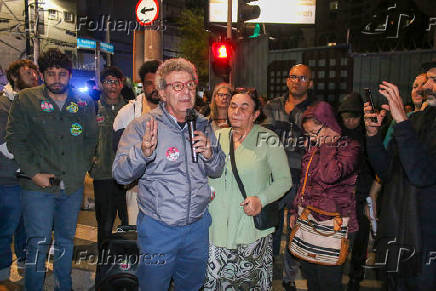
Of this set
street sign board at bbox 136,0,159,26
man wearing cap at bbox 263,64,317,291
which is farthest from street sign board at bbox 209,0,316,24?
man wearing cap at bbox 263,64,317,291

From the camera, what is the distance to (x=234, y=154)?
319 centimetres

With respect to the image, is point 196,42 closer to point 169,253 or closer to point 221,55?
point 221,55

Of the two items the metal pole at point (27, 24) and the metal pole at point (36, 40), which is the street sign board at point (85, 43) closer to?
the metal pole at point (36, 40)

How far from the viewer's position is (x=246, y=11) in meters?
8.18

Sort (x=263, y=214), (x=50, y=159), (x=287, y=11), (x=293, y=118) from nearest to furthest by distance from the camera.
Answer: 1. (x=263, y=214)
2. (x=50, y=159)
3. (x=293, y=118)
4. (x=287, y=11)

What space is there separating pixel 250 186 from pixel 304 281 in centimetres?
215

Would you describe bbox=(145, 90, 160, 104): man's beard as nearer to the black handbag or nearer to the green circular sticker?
the green circular sticker

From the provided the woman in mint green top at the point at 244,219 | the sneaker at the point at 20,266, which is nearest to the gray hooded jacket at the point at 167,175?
the woman in mint green top at the point at 244,219

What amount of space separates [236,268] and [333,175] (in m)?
1.18

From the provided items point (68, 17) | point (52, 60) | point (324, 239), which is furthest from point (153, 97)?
point (68, 17)

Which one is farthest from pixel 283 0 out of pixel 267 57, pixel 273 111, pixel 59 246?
pixel 59 246

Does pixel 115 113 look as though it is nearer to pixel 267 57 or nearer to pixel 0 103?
pixel 0 103

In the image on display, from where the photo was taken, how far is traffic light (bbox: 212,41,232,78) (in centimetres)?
867

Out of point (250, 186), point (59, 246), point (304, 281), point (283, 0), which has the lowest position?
point (304, 281)
